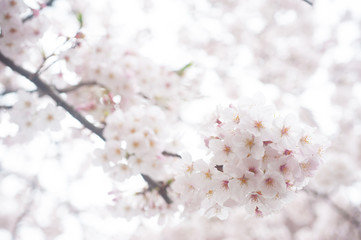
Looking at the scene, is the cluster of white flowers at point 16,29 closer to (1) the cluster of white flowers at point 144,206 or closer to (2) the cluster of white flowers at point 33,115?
(2) the cluster of white flowers at point 33,115

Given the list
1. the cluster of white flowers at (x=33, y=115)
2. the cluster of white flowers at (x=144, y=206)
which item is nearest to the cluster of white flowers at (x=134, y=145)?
the cluster of white flowers at (x=144, y=206)

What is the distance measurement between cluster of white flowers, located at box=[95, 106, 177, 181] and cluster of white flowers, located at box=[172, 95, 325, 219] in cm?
42

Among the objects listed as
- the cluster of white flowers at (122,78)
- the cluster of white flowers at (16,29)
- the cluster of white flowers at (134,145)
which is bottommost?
the cluster of white flowers at (122,78)

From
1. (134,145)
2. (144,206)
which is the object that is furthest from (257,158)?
(144,206)

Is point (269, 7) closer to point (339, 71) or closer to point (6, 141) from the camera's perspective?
point (339, 71)

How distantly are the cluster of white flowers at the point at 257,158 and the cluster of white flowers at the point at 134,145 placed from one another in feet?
1.36

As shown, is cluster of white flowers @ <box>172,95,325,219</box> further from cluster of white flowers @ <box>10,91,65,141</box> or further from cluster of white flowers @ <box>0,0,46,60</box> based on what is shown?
cluster of white flowers @ <box>0,0,46,60</box>

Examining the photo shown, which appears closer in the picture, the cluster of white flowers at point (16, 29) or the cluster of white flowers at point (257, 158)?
the cluster of white flowers at point (257, 158)

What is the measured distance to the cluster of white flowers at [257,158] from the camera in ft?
4.15

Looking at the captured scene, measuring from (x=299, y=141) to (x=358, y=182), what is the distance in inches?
222

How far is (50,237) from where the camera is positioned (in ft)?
27.2

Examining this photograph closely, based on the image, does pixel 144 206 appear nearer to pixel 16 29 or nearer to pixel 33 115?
pixel 33 115

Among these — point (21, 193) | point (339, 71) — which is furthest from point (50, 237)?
point (339, 71)

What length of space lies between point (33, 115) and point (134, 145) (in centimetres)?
105
